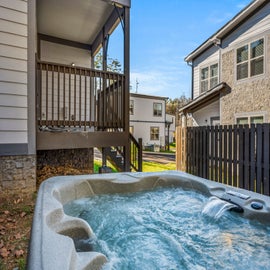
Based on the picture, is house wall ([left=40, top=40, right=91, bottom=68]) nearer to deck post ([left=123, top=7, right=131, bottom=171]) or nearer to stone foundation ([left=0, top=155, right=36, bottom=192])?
deck post ([left=123, top=7, right=131, bottom=171])

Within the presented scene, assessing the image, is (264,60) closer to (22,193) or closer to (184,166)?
(184,166)

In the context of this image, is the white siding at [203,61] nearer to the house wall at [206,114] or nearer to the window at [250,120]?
the house wall at [206,114]

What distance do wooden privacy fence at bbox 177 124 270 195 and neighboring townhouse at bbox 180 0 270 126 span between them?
304 centimetres

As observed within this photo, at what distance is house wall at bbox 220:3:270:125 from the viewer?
700cm

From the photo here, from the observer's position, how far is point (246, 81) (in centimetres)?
766

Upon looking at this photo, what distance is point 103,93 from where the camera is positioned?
15.9ft

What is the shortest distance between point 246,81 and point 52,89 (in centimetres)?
652

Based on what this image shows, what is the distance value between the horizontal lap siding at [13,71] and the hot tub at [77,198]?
4.16ft

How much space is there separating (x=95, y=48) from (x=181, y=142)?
3.93 meters

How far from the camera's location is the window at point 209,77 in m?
9.37

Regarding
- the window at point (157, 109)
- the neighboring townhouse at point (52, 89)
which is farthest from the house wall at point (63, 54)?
the window at point (157, 109)

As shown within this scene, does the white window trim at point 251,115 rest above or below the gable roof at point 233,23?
below

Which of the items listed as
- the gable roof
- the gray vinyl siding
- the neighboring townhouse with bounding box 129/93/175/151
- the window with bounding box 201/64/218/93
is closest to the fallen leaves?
the gray vinyl siding

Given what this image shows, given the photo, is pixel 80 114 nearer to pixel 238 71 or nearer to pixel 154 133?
pixel 238 71
